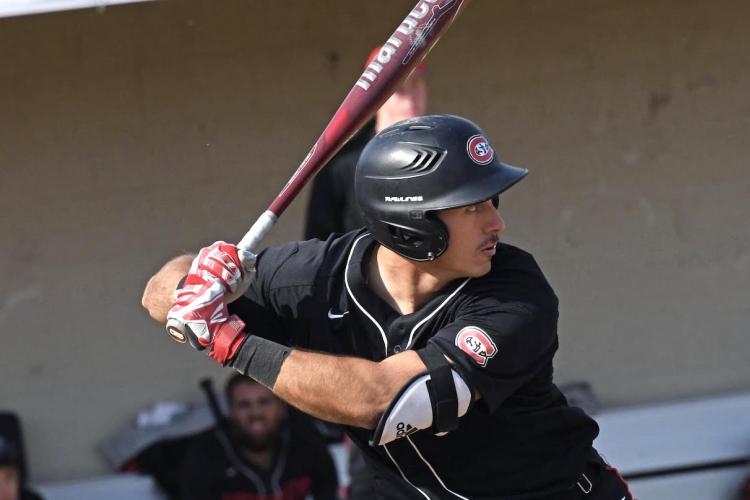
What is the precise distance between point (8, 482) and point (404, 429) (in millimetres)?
2902

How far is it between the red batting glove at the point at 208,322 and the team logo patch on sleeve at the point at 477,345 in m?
0.45

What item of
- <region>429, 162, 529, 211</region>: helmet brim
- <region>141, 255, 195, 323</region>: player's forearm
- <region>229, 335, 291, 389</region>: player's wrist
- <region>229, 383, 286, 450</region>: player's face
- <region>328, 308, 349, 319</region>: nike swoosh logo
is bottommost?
<region>229, 383, 286, 450</region>: player's face

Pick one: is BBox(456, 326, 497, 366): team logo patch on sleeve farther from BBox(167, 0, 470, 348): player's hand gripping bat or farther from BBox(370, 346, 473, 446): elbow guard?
BBox(167, 0, 470, 348): player's hand gripping bat

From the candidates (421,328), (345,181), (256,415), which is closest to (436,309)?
(421,328)

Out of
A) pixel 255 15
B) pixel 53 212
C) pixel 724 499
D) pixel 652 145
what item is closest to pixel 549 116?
pixel 652 145

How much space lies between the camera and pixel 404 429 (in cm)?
259

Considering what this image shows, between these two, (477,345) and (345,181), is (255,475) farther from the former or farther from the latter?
(477,345)

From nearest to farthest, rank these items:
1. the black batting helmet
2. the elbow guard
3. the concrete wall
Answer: the elbow guard < the black batting helmet < the concrete wall

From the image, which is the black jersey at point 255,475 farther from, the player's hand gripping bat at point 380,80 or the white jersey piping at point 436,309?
the white jersey piping at point 436,309

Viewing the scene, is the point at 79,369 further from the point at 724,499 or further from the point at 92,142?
the point at 724,499

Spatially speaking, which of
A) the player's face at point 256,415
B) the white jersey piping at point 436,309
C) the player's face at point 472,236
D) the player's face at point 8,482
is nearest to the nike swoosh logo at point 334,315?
the white jersey piping at point 436,309

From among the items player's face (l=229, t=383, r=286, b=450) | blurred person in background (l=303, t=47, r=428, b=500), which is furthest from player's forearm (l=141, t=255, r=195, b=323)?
player's face (l=229, t=383, r=286, b=450)

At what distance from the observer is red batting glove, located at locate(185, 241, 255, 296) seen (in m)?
2.78

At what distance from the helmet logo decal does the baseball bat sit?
0.52 m
